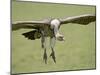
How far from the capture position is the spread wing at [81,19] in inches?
105

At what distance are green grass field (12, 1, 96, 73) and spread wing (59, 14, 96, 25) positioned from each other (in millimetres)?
47

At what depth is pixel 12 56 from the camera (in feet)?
7.93

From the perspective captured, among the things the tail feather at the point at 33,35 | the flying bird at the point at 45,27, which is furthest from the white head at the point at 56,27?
the tail feather at the point at 33,35

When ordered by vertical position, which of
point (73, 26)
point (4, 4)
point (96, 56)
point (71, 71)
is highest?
point (4, 4)

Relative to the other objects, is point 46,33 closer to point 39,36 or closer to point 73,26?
point 39,36

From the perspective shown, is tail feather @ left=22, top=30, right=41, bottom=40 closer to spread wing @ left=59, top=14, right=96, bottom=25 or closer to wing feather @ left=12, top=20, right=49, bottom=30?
wing feather @ left=12, top=20, right=49, bottom=30

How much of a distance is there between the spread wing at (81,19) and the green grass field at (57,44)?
47 mm

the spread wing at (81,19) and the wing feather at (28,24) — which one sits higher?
the spread wing at (81,19)

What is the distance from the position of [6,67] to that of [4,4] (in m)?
0.74

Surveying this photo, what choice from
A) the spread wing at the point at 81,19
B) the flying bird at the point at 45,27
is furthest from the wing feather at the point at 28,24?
the spread wing at the point at 81,19

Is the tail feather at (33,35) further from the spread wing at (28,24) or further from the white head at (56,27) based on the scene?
the white head at (56,27)

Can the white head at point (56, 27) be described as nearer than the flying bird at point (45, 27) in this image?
No

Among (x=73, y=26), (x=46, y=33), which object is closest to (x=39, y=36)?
(x=46, y=33)

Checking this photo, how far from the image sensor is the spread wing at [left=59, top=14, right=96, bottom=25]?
2664mm
